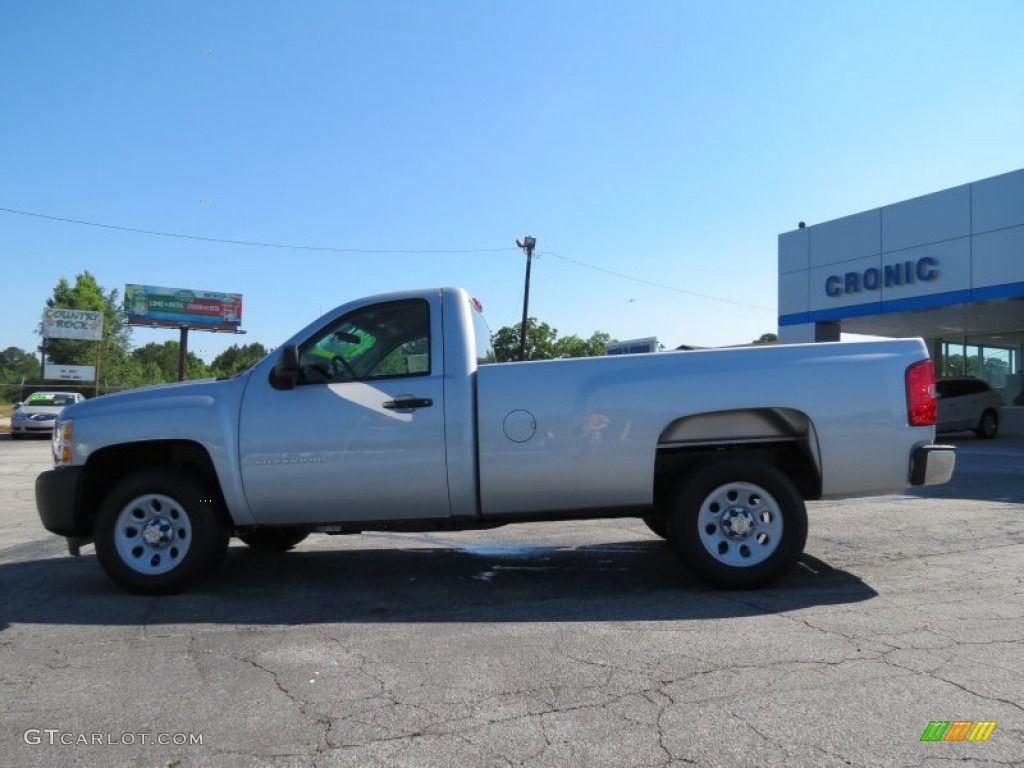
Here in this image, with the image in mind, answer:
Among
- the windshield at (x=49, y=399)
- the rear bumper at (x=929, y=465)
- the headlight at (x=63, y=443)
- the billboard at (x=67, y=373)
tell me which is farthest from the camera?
the billboard at (x=67, y=373)

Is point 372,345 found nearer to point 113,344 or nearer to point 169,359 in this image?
point 113,344

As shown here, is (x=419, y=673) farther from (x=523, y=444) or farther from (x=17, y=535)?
(x=17, y=535)

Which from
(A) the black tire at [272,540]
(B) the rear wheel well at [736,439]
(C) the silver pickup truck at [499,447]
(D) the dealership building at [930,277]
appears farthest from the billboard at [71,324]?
(B) the rear wheel well at [736,439]

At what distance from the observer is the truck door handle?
195 inches

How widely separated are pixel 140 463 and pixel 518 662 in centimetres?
329

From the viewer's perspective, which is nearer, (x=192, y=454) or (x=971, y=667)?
(x=971, y=667)

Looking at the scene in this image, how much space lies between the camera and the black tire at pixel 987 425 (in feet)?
68.7

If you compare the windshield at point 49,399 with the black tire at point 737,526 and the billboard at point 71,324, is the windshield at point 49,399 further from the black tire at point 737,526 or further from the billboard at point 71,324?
the black tire at point 737,526

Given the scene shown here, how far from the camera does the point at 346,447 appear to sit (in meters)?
4.95

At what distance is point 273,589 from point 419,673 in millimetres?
2122

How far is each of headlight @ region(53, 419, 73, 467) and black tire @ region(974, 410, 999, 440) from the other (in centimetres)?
2282

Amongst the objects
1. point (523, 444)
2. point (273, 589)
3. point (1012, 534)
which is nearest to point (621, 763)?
point (523, 444)

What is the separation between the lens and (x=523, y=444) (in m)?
4.88

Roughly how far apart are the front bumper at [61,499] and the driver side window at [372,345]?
1731 millimetres
